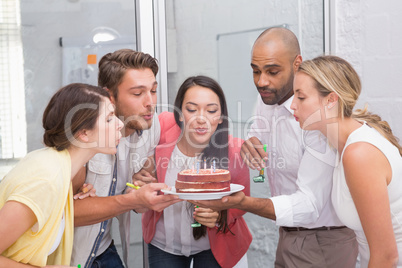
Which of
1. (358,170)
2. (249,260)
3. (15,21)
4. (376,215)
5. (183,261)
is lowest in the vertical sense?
(249,260)

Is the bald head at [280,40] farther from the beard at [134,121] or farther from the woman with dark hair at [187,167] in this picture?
the beard at [134,121]

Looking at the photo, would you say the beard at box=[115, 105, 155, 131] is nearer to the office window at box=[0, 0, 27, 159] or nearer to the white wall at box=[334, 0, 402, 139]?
the office window at box=[0, 0, 27, 159]

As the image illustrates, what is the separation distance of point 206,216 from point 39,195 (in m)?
0.82

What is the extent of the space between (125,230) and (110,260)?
22 centimetres

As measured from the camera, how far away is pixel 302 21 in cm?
312

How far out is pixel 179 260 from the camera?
232cm

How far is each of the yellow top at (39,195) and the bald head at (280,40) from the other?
1.39 meters

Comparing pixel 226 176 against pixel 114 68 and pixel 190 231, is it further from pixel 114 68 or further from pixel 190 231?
pixel 114 68

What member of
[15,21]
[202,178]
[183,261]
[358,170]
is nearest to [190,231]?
[183,261]

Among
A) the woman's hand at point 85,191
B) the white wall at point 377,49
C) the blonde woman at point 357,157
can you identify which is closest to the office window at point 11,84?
the woman's hand at point 85,191

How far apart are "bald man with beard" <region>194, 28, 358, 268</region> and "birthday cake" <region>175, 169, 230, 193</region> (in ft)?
0.21

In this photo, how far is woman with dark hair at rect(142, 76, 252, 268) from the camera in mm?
2289

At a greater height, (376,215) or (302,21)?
(302,21)

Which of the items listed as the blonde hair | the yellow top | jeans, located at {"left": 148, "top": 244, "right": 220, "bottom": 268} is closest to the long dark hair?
jeans, located at {"left": 148, "top": 244, "right": 220, "bottom": 268}
